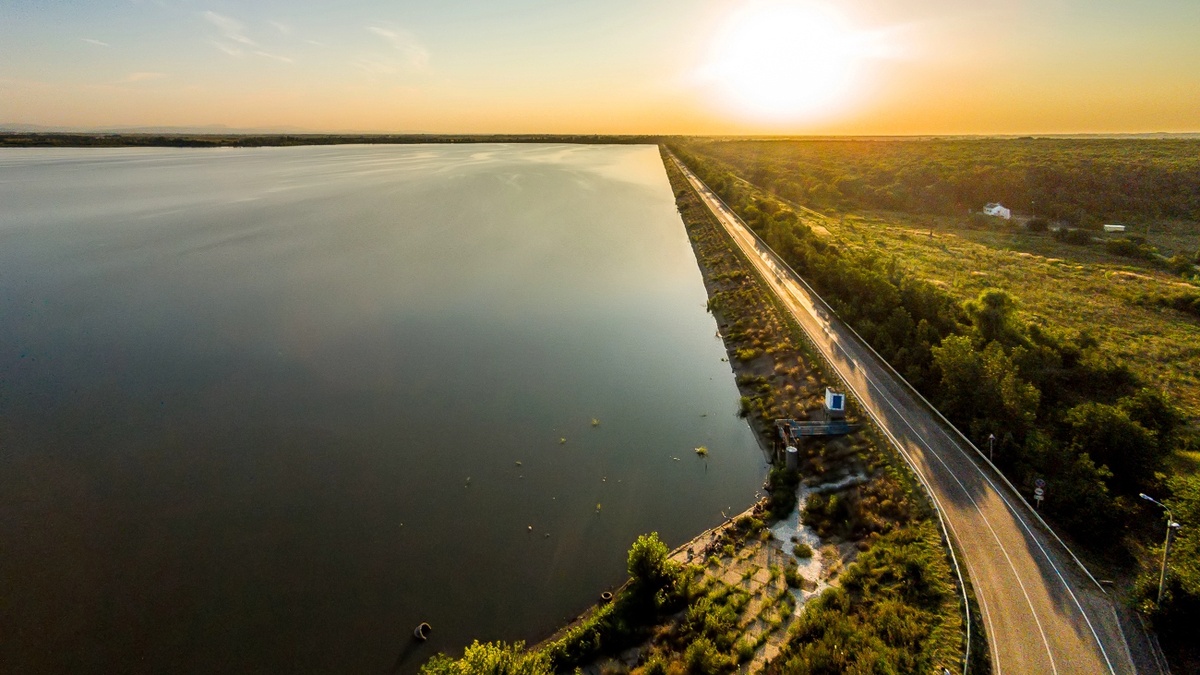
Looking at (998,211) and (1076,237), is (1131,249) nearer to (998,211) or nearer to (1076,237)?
(1076,237)

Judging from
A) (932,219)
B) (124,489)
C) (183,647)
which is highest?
(932,219)

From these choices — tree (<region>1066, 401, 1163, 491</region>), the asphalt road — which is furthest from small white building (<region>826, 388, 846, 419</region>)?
tree (<region>1066, 401, 1163, 491</region>)

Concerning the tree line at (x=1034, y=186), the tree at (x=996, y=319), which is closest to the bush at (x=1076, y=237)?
the tree line at (x=1034, y=186)

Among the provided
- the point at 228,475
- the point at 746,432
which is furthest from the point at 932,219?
the point at 228,475

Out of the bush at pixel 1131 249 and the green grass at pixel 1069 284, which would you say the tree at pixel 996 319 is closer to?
the green grass at pixel 1069 284

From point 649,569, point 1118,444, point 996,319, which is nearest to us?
point 649,569

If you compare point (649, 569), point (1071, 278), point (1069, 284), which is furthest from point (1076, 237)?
point (649, 569)

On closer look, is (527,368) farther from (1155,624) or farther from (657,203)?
(657,203)
